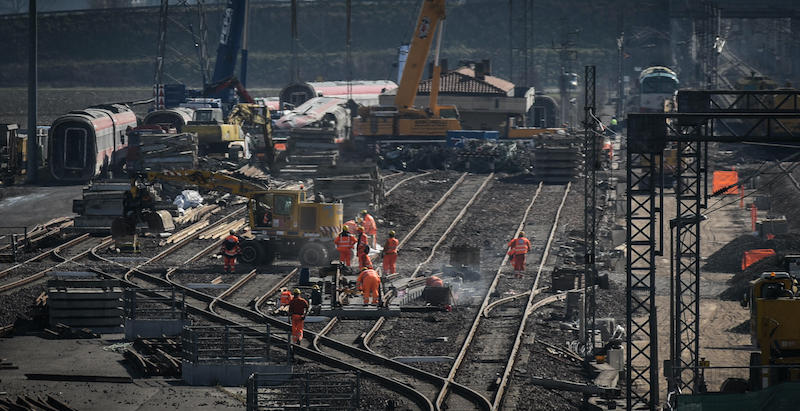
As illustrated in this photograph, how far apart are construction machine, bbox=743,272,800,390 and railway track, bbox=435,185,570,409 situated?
438cm

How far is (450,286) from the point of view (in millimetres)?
28984

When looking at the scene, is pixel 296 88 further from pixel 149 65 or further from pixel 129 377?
pixel 129 377

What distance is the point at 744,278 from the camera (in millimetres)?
31625

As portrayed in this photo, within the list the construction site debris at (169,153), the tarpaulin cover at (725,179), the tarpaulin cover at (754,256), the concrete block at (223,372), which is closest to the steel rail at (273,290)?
the concrete block at (223,372)

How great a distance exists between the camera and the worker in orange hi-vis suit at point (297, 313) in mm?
24281

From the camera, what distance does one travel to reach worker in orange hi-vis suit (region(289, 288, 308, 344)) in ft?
79.7

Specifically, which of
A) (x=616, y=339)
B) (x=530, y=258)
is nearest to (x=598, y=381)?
(x=616, y=339)

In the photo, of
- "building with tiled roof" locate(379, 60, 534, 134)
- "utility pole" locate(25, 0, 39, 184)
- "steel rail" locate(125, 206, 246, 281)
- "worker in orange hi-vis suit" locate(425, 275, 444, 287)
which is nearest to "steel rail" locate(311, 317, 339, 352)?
"worker in orange hi-vis suit" locate(425, 275, 444, 287)

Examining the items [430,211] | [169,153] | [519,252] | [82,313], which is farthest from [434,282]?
[169,153]

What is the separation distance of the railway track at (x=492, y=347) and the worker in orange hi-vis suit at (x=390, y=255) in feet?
8.19

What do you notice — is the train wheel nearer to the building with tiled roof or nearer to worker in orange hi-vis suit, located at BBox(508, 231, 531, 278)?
worker in orange hi-vis suit, located at BBox(508, 231, 531, 278)

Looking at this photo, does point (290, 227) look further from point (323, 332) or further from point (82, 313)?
point (82, 313)

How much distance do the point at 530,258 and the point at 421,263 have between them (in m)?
3.46

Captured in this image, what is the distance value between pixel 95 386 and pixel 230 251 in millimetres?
10586
